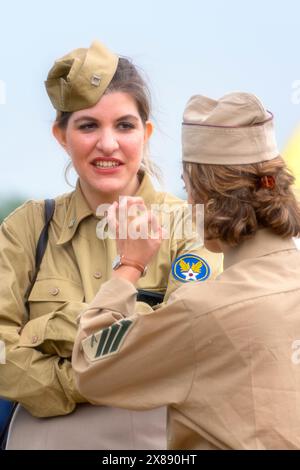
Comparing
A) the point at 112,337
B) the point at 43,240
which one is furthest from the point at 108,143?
the point at 112,337

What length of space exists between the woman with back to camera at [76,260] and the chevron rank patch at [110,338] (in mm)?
698

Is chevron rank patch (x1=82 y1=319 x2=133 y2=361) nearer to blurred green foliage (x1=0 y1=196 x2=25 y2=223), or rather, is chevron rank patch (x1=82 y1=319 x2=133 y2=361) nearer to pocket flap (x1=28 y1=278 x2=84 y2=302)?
pocket flap (x1=28 y1=278 x2=84 y2=302)

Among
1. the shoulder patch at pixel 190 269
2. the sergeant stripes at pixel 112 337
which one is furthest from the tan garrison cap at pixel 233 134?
the shoulder patch at pixel 190 269

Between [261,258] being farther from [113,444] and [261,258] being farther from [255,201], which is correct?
[113,444]

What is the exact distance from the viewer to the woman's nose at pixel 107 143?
13.2 feet

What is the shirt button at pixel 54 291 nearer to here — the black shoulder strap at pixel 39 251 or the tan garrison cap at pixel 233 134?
the black shoulder strap at pixel 39 251

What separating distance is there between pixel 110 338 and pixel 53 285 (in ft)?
3.17

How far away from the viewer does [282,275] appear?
3.04 m

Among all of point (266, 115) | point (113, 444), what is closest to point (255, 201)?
point (266, 115)

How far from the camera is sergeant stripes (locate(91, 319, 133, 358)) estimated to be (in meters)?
2.99

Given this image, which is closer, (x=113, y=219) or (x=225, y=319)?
(x=225, y=319)

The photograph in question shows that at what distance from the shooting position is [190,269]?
3881 millimetres

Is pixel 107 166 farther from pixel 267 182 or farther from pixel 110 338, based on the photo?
pixel 110 338

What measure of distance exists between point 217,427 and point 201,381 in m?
0.14
